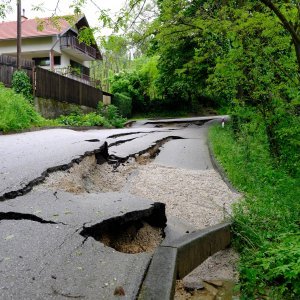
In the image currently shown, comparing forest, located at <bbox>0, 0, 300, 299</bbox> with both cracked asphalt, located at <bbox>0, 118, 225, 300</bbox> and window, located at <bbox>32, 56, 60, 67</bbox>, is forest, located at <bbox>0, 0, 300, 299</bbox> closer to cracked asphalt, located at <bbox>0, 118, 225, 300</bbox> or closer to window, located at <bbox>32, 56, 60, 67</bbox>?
cracked asphalt, located at <bbox>0, 118, 225, 300</bbox>

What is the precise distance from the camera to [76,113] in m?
22.2

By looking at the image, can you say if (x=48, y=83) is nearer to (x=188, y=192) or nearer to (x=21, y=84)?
(x=21, y=84)

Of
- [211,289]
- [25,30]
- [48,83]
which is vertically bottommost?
[211,289]

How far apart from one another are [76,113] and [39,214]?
18.6 metres

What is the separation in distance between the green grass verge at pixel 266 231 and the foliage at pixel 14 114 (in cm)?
765

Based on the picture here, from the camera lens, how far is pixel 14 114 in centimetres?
1315

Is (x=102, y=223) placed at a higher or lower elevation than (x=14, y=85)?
lower

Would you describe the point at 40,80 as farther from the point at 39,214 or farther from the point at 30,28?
the point at 30,28

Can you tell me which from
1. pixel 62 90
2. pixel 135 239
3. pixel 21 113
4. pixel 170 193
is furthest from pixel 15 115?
pixel 135 239

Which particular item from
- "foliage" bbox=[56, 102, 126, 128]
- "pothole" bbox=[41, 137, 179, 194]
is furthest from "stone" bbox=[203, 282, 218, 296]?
"foliage" bbox=[56, 102, 126, 128]

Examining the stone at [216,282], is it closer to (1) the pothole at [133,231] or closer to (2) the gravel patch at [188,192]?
(1) the pothole at [133,231]

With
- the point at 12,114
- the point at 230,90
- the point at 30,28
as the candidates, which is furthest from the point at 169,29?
the point at 30,28

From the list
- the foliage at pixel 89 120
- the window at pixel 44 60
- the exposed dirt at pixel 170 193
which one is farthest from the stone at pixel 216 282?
the window at pixel 44 60

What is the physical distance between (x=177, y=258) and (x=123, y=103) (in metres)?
31.9
